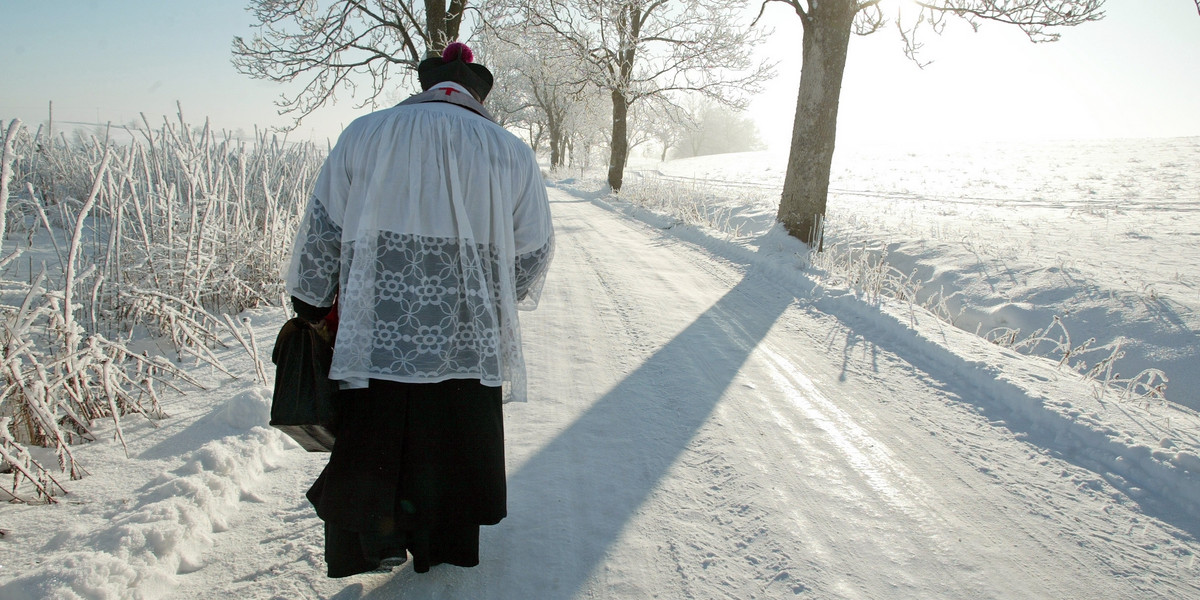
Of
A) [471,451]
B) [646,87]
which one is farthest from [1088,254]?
[646,87]

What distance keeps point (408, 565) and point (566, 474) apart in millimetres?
750

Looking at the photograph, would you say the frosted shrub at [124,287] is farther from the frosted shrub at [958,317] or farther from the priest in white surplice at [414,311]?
Result: the frosted shrub at [958,317]

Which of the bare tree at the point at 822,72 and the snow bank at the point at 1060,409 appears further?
the bare tree at the point at 822,72

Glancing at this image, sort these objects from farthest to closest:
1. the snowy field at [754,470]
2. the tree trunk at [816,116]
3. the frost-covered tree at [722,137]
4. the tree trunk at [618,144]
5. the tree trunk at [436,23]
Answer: the frost-covered tree at [722,137]
the tree trunk at [618,144]
the tree trunk at [436,23]
the tree trunk at [816,116]
the snowy field at [754,470]

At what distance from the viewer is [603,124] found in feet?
113

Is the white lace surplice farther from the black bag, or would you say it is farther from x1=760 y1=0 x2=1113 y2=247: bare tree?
x1=760 y1=0 x2=1113 y2=247: bare tree

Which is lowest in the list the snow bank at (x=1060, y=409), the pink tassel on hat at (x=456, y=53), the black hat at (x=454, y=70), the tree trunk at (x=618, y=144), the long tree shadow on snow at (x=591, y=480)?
the long tree shadow on snow at (x=591, y=480)

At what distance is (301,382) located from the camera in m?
1.65

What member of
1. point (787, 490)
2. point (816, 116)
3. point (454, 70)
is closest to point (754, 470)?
point (787, 490)

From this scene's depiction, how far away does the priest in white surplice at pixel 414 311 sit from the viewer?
5.62 feet

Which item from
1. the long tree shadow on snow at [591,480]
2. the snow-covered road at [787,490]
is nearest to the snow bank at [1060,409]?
the snow-covered road at [787,490]

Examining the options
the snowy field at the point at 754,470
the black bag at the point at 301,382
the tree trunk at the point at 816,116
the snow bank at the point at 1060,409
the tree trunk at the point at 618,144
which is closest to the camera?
the black bag at the point at 301,382

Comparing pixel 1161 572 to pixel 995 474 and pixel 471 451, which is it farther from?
pixel 471 451

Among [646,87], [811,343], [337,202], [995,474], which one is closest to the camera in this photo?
[337,202]
